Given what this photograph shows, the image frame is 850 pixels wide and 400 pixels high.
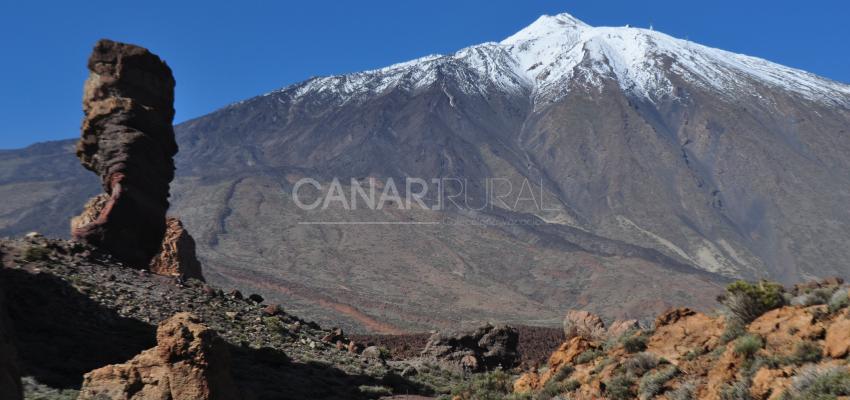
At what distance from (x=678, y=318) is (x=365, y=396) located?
22.7ft

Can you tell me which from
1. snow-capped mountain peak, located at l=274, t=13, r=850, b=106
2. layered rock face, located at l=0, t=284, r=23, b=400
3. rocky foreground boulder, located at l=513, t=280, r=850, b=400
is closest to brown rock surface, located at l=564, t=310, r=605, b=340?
rocky foreground boulder, located at l=513, t=280, r=850, b=400

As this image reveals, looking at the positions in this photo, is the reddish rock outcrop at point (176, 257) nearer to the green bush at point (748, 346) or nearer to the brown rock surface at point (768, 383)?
the green bush at point (748, 346)

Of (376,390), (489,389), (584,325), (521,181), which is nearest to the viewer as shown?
(489,389)

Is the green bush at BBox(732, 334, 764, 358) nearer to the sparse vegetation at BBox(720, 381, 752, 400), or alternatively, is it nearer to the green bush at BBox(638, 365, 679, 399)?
the sparse vegetation at BBox(720, 381, 752, 400)

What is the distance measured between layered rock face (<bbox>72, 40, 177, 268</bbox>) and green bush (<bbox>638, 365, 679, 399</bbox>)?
44.5 feet

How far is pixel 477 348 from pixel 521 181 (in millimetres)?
99283

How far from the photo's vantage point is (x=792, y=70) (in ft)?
584

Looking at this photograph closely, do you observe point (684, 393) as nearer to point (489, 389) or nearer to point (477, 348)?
point (489, 389)

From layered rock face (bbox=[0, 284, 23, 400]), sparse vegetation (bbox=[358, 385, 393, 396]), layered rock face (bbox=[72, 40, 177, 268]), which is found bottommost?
sparse vegetation (bbox=[358, 385, 393, 396])

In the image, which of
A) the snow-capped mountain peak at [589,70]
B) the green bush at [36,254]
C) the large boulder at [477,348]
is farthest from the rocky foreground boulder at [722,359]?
the snow-capped mountain peak at [589,70]

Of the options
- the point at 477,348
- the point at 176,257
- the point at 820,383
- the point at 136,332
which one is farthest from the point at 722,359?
the point at 176,257

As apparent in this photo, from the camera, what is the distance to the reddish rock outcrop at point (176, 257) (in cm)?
2170

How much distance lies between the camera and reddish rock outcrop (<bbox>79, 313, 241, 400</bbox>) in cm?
891

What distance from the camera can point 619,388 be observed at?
31.5ft
